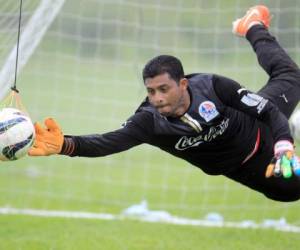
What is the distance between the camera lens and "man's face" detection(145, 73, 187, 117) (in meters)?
6.34

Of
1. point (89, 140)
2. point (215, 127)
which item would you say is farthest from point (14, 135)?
point (215, 127)

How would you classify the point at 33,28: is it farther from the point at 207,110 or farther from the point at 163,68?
the point at 207,110

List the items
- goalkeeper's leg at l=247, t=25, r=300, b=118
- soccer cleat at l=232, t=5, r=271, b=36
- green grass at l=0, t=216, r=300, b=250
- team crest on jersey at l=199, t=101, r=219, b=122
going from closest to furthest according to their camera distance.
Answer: team crest on jersey at l=199, t=101, r=219, b=122 < goalkeeper's leg at l=247, t=25, r=300, b=118 < soccer cleat at l=232, t=5, r=271, b=36 < green grass at l=0, t=216, r=300, b=250

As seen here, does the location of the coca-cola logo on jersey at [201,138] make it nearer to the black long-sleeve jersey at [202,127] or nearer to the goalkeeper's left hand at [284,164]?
the black long-sleeve jersey at [202,127]

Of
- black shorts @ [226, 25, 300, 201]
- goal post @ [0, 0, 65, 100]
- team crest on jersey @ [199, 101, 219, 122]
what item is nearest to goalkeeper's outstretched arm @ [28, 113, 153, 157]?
team crest on jersey @ [199, 101, 219, 122]

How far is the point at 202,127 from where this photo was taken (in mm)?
6680

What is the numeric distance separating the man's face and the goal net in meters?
2.03

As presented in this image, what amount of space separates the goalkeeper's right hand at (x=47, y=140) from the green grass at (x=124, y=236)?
2.16 m

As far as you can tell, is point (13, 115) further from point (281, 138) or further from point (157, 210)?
point (157, 210)

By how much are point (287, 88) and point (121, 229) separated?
9.54 feet

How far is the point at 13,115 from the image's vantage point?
6195 millimetres

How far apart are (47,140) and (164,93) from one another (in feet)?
3.09

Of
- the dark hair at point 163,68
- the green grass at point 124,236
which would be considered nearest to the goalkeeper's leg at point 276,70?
the dark hair at point 163,68

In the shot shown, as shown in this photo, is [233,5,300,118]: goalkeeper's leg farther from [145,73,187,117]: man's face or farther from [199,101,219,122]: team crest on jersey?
[145,73,187,117]: man's face
